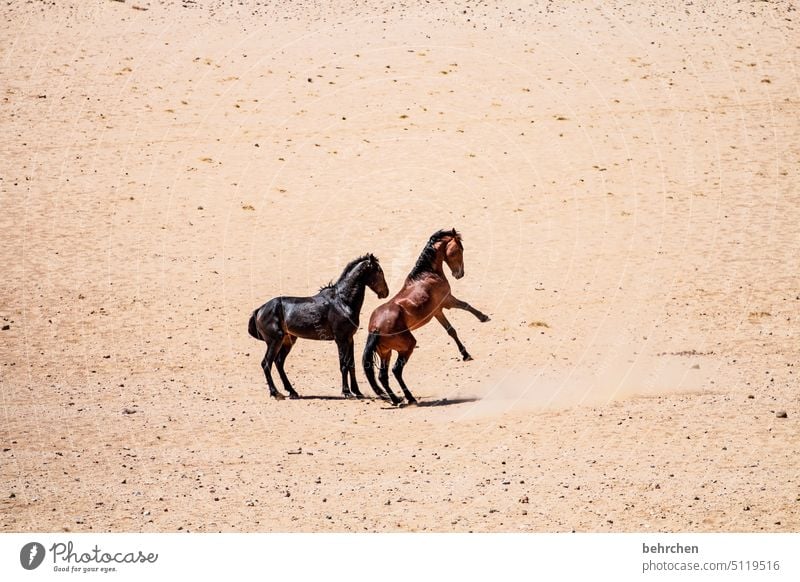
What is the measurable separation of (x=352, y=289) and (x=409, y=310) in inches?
39.6

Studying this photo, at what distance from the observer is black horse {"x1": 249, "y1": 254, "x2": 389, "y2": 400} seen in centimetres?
1700

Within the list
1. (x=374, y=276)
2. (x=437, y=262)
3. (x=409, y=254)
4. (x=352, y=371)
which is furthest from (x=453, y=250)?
(x=409, y=254)

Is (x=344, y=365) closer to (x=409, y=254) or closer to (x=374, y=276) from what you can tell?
(x=374, y=276)

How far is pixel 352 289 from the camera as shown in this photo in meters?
17.1

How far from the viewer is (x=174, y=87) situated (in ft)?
108

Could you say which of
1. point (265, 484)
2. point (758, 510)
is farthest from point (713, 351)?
point (265, 484)

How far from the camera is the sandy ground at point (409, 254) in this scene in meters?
13.2

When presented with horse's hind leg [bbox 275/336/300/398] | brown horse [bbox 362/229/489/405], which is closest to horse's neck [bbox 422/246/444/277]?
brown horse [bbox 362/229/489/405]

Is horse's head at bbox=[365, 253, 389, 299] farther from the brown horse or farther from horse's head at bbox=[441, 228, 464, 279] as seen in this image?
horse's head at bbox=[441, 228, 464, 279]

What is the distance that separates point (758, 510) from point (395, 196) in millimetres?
16847
